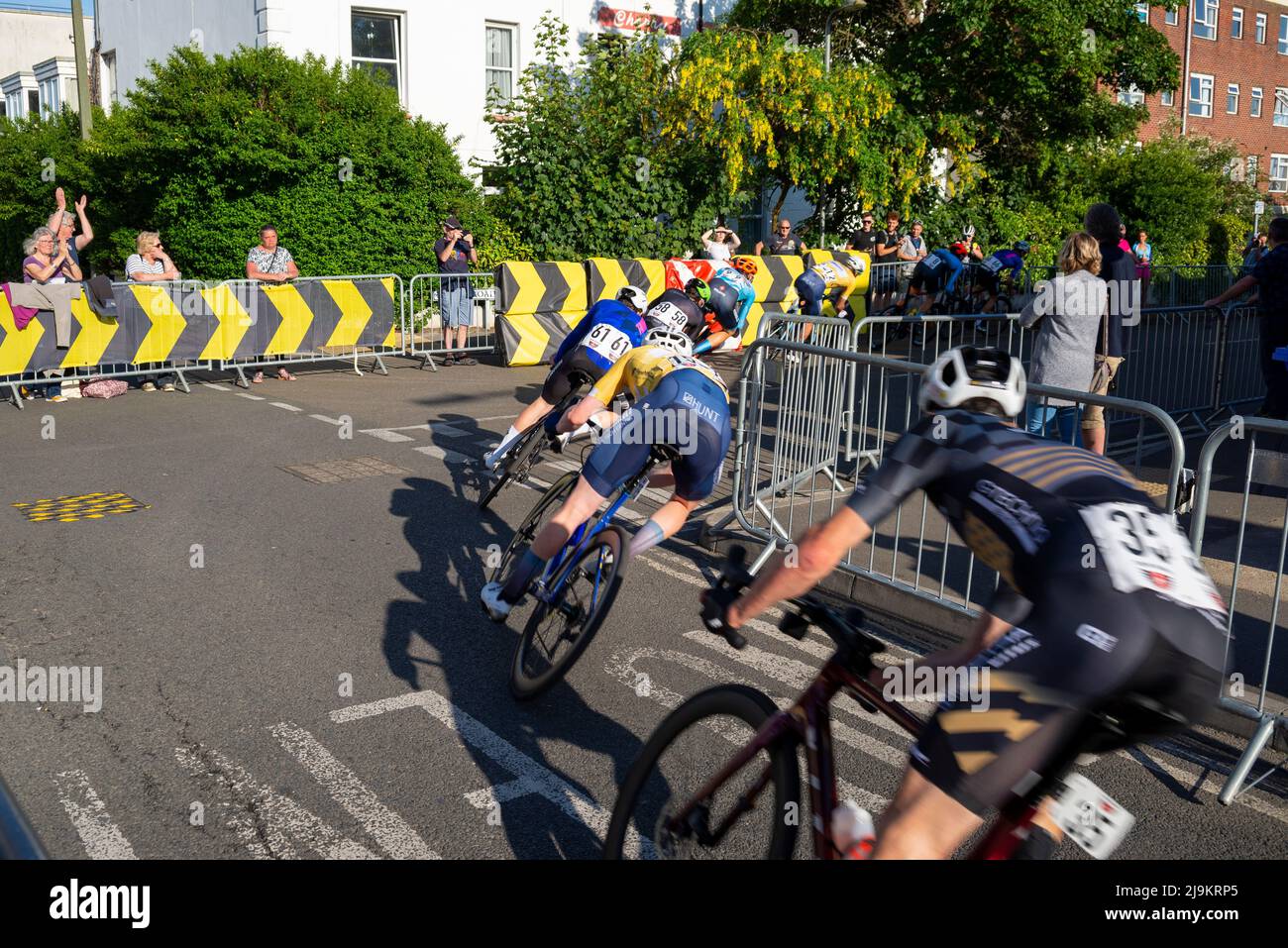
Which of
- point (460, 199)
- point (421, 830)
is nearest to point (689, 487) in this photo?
point (421, 830)

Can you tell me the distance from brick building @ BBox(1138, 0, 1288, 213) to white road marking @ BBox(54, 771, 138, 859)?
49493mm

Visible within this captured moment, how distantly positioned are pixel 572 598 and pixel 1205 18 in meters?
54.2

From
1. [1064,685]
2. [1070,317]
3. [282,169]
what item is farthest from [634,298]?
[282,169]

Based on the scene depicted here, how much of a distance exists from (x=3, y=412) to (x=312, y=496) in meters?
5.52

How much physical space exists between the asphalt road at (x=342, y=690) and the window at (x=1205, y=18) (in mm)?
50203

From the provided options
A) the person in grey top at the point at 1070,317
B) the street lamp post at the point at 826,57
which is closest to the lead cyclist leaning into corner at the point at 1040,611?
the person in grey top at the point at 1070,317

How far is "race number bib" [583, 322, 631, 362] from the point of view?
305 inches

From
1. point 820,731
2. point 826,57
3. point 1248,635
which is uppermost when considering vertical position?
point 826,57

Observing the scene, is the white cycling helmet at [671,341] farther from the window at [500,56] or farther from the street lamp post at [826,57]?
the window at [500,56]

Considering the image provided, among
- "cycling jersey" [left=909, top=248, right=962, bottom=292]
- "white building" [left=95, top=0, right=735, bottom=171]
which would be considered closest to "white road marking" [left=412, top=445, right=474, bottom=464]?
"cycling jersey" [left=909, top=248, right=962, bottom=292]

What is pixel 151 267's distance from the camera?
1405 cm

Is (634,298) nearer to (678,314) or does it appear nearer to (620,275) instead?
(678,314)

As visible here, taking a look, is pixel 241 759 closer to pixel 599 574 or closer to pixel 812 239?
pixel 599 574

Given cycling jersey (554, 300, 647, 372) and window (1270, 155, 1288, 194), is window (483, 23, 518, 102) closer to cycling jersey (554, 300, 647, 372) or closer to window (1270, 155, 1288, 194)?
cycling jersey (554, 300, 647, 372)
